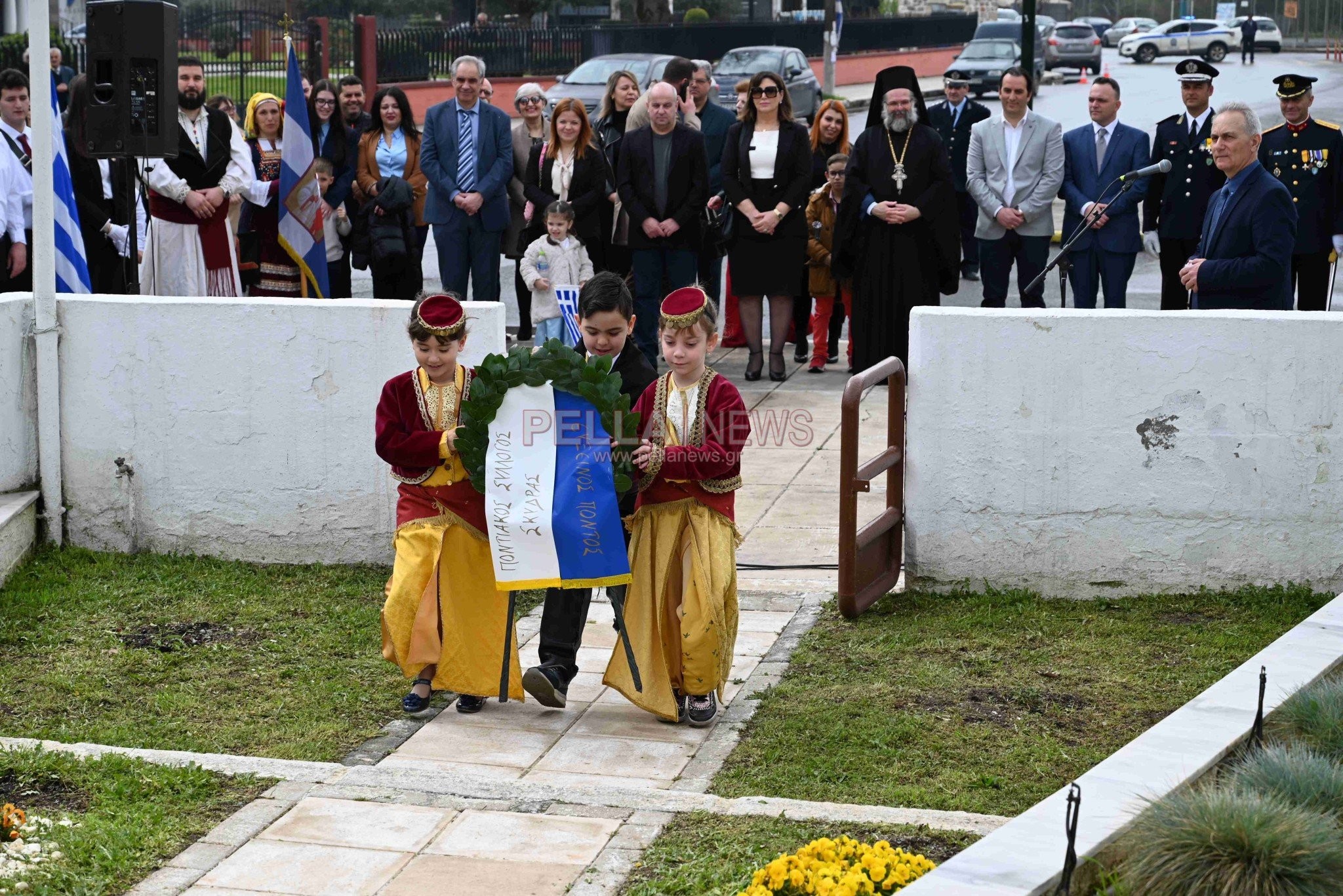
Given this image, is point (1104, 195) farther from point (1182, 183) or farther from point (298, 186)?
point (298, 186)

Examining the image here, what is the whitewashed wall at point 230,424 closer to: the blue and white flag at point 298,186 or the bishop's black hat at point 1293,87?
the blue and white flag at point 298,186

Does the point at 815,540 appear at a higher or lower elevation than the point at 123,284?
lower

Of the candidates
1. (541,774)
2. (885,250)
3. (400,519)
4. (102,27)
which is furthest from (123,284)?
(541,774)

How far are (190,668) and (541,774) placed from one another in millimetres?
1782

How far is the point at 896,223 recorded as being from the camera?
1083 cm

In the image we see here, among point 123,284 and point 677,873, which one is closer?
point 677,873

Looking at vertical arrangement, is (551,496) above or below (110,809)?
above

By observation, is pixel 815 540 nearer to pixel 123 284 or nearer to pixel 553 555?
pixel 553 555

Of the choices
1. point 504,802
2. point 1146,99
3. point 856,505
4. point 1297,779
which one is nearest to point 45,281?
point 856,505

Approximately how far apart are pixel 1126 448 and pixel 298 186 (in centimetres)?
636

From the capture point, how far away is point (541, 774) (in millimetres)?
5500

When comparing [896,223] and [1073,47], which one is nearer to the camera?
[896,223]

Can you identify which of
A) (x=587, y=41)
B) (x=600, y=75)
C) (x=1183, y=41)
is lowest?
(x=600, y=75)

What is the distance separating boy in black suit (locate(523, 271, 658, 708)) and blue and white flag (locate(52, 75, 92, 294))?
14.9ft
